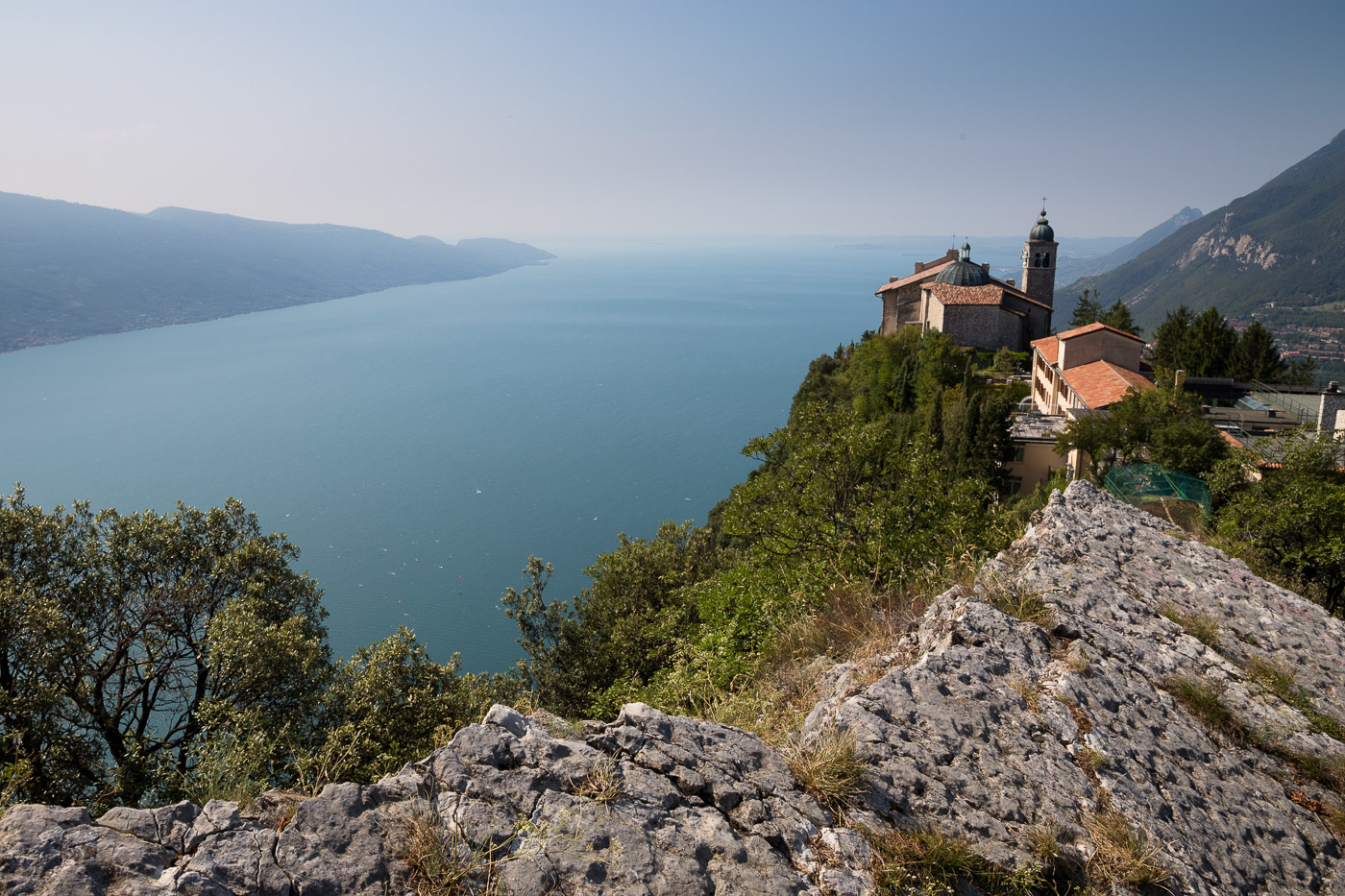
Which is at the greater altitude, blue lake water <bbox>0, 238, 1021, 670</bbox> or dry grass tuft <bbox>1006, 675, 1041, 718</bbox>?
dry grass tuft <bbox>1006, 675, 1041, 718</bbox>

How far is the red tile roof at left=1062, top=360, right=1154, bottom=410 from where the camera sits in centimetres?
3269

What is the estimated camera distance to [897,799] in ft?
12.9

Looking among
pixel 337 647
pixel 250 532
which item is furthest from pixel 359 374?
pixel 250 532

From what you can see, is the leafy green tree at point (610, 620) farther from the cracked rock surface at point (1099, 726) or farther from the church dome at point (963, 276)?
the church dome at point (963, 276)

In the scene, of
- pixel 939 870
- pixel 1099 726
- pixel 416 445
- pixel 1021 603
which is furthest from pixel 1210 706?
pixel 416 445

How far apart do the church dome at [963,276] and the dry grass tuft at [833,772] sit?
2374 inches

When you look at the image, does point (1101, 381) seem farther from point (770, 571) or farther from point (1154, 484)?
point (770, 571)

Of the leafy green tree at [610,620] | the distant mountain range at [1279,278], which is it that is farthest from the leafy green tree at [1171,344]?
the distant mountain range at [1279,278]

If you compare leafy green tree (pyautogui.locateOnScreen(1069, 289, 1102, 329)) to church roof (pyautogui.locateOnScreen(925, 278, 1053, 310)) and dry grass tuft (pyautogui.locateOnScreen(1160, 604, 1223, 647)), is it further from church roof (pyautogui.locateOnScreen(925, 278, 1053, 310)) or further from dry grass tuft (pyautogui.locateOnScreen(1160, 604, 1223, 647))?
dry grass tuft (pyautogui.locateOnScreen(1160, 604, 1223, 647))

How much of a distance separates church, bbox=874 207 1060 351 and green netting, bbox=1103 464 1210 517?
36.0 m

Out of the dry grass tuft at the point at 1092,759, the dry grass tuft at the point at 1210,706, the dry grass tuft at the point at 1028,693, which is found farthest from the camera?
the dry grass tuft at the point at 1210,706

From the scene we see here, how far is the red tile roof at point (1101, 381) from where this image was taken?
32.7m

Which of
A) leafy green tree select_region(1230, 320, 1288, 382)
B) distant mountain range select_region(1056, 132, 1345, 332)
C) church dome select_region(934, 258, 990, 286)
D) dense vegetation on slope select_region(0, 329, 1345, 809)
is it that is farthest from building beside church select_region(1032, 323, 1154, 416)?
distant mountain range select_region(1056, 132, 1345, 332)

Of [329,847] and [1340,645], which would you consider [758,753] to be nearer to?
[329,847]
